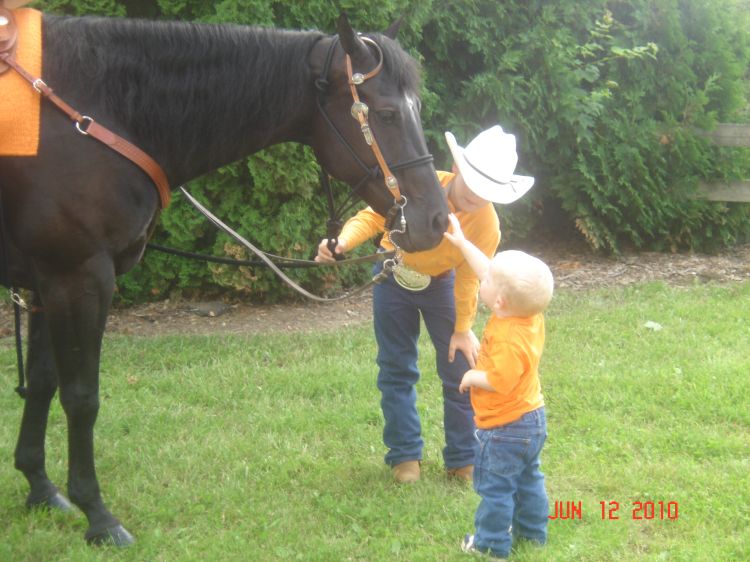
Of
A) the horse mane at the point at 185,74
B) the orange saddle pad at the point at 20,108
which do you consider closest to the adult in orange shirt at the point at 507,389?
the horse mane at the point at 185,74

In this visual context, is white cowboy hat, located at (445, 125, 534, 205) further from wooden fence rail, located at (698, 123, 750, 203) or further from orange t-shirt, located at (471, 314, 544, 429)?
wooden fence rail, located at (698, 123, 750, 203)

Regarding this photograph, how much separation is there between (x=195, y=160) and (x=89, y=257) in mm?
574

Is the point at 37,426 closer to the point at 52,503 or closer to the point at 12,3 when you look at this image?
the point at 52,503

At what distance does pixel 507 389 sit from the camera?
2.89m

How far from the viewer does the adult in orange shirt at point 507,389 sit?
2.86 m

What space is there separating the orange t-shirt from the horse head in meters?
0.45

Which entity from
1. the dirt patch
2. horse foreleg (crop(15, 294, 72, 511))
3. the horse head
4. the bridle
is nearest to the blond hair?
the horse head

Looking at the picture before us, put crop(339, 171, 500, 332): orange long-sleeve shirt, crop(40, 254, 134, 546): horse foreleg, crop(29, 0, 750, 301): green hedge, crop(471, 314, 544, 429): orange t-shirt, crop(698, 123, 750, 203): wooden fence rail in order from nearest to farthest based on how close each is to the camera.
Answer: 1. crop(471, 314, 544, 429): orange t-shirt
2. crop(40, 254, 134, 546): horse foreleg
3. crop(339, 171, 500, 332): orange long-sleeve shirt
4. crop(29, 0, 750, 301): green hedge
5. crop(698, 123, 750, 203): wooden fence rail

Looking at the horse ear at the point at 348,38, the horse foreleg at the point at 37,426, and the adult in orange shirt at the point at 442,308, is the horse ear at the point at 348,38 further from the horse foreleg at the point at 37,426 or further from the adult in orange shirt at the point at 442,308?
the horse foreleg at the point at 37,426

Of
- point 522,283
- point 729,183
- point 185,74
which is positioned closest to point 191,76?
point 185,74

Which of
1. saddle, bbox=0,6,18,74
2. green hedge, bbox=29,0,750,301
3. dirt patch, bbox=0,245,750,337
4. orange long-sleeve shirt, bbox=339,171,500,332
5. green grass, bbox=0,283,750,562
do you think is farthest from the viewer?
green hedge, bbox=29,0,750,301

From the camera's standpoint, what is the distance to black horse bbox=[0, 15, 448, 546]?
289 cm

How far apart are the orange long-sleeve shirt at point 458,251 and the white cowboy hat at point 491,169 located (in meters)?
0.26

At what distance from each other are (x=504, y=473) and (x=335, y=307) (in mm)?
3991
